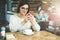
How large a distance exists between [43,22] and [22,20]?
161 millimetres

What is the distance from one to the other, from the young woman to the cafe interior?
0.03 meters

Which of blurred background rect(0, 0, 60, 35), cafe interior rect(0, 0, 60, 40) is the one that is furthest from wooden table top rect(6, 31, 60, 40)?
blurred background rect(0, 0, 60, 35)

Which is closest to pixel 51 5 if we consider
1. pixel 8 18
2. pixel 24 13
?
pixel 24 13

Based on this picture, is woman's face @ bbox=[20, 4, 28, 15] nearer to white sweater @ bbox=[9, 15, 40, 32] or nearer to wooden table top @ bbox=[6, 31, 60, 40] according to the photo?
white sweater @ bbox=[9, 15, 40, 32]

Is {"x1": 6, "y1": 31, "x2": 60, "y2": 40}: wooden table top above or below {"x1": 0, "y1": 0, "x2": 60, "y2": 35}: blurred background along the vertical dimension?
below

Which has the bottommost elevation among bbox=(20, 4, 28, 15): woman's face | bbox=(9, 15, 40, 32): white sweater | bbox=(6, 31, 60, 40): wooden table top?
bbox=(6, 31, 60, 40): wooden table top

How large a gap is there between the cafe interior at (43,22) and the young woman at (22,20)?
0.09ft

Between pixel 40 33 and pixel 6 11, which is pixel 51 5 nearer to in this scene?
→ pixel 40 33

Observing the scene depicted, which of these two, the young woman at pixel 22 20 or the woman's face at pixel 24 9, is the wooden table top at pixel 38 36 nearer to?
the young woman at pixel 22 20

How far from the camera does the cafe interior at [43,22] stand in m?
1.03

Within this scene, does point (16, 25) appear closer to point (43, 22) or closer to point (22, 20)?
point (22, 20)

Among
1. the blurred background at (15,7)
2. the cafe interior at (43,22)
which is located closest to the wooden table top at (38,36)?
the cafe interior at (43,22)

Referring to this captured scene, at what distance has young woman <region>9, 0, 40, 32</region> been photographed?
1043 mm

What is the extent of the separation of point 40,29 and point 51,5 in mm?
202
